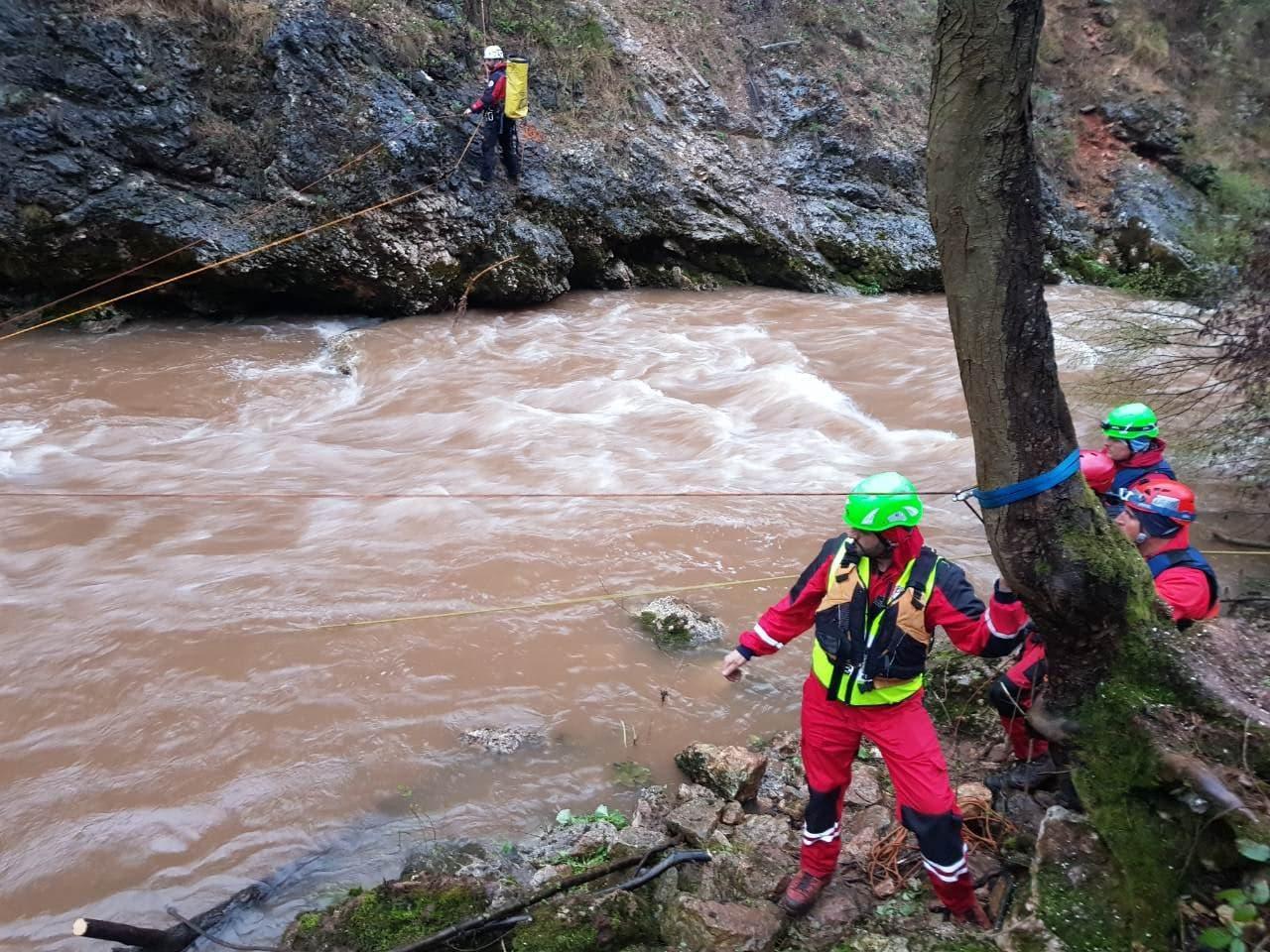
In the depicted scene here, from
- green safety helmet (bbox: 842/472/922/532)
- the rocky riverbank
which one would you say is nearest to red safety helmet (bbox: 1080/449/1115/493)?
the rocky riverbank

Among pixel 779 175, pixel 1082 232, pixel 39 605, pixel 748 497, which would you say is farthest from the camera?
pixel 1082 232

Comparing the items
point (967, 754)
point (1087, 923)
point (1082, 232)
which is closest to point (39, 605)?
point (967, 754)

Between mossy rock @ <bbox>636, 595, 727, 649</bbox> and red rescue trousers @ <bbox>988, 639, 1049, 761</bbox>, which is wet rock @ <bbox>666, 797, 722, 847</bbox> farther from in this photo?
mossy rock @ <bbox>636, 595, 727, 649</bbox>

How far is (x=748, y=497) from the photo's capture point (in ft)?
24.6

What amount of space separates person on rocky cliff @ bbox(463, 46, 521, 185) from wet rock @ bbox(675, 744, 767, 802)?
9509 mm

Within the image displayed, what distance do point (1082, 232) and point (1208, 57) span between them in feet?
23.6

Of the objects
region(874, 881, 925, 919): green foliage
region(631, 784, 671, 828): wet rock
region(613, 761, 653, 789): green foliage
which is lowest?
region(613, 761, 653, 789): green foliage

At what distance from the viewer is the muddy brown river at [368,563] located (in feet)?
13.4

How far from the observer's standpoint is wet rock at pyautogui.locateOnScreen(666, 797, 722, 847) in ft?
11.9

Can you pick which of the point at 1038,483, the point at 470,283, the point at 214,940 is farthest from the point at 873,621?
the point at 470,283

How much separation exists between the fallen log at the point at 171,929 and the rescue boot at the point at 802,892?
7.12 ft

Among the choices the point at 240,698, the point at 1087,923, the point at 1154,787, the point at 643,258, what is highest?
the point at 643,258

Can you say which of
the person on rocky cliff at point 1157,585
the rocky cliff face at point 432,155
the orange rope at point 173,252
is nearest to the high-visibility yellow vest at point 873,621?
the person on rocky cliff at point 1157,585

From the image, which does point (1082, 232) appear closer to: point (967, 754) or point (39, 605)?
point (967, 754)
